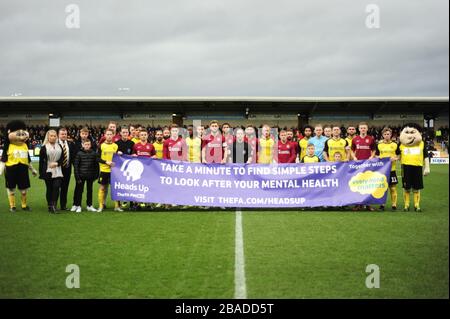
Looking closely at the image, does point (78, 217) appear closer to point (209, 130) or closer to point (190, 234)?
point (190, 234)

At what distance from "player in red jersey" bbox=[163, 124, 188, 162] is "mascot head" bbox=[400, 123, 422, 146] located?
5.07 m

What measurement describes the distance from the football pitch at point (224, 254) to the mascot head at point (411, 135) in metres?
1.58

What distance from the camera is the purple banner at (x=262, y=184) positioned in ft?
33.8

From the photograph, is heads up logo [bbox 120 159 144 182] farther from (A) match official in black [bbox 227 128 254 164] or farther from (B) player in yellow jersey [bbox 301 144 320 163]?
(B) player in yellow jersey [bbox 301 144 320 163]

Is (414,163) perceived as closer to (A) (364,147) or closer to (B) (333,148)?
(A) (364,147)

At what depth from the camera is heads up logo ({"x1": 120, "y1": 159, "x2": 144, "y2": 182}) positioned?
10.4 metres

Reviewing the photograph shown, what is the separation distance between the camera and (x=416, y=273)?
5.14 metres

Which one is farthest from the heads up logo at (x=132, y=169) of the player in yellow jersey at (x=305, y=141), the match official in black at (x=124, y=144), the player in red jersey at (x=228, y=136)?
the player in yellow jersey at (x=305, y=141)

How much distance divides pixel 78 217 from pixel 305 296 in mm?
6376

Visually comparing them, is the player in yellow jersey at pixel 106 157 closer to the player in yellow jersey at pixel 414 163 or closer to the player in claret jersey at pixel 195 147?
the player in claret jersey at pixel 195 147

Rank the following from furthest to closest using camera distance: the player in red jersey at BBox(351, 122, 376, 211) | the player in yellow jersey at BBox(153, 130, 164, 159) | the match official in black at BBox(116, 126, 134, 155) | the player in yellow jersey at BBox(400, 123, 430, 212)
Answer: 1. the player in yellow jersey at BBox(153, 130, 164, 159)
2. the player in red jersey at BBox(351, 122, 376, 211)
3. the match official in black at BBox(116, 126, 134, 155)
4. the player in yellow jersey at BBox(400, 123, 430, 212)

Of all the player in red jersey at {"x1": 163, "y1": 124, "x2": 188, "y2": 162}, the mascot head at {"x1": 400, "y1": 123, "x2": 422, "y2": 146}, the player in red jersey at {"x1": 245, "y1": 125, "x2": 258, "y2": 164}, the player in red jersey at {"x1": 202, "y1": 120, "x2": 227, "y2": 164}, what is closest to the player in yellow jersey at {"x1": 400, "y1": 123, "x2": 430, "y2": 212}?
the mascot head at {"x1": 400, "y1": 123, "x2": 422, "y2": 146}
